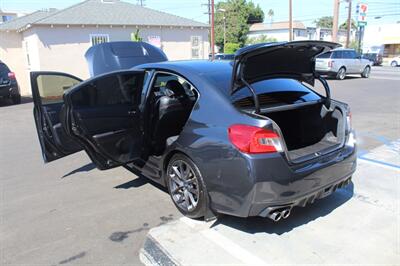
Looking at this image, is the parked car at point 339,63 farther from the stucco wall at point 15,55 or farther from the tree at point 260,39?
the tree at point 260,39

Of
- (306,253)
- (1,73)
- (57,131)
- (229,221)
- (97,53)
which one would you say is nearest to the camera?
(306,253)

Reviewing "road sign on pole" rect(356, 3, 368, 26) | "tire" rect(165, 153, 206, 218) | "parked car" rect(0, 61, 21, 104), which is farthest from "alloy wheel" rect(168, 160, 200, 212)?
"road sign on pole" rect(356, 3, 368, 26)

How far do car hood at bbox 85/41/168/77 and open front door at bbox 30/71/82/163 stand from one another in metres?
2.96

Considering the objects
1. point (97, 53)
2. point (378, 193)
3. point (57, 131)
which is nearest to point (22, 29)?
point (97, 53)

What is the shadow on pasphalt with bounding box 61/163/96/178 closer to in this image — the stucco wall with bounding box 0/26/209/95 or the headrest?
the headrest

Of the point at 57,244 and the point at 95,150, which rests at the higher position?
the point at 95,150

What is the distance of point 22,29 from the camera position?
17.4 m

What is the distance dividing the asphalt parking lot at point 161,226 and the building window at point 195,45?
17799 millimetres

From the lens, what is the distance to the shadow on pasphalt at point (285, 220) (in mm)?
3338

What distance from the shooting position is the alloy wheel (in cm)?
342

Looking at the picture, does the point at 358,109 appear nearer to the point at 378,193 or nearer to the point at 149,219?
the point at 378,193

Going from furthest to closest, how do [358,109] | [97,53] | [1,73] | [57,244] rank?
[1,73] → [358,109] → [97,53] → [57,244]

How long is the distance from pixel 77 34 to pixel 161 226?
1669 centimetres

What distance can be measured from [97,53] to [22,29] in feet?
40.4
